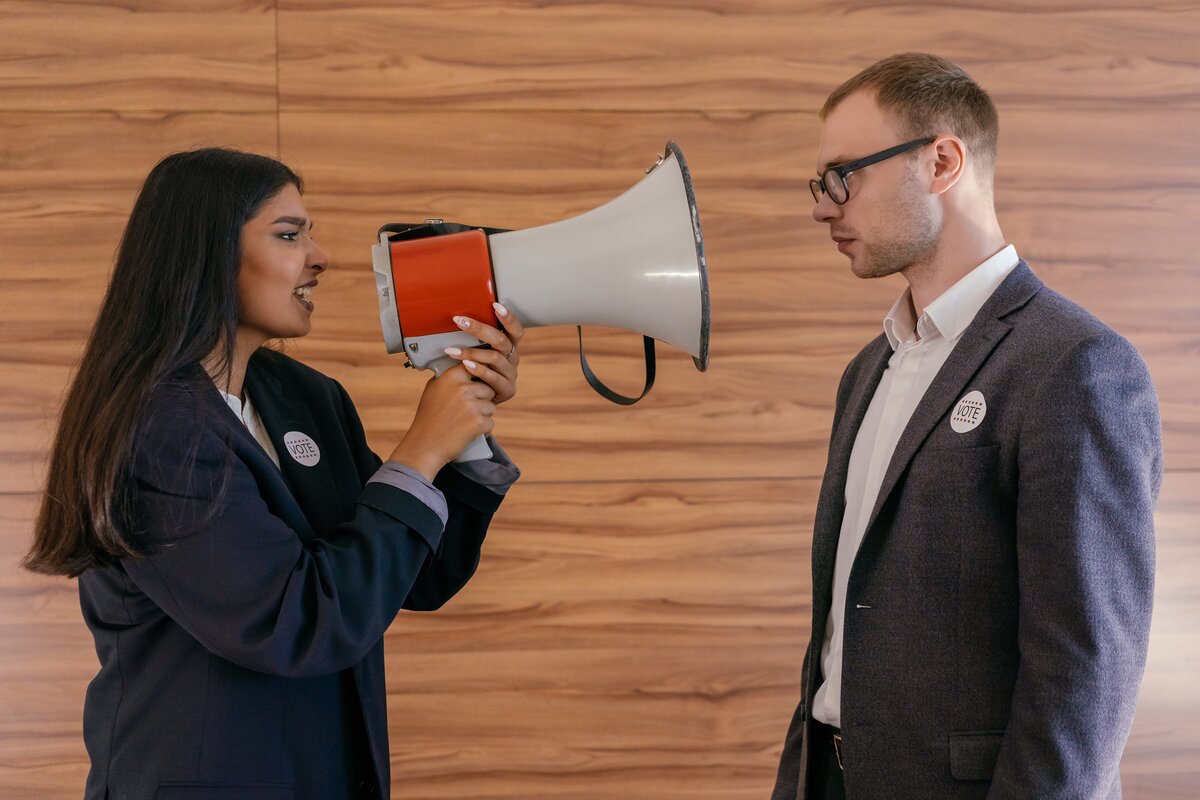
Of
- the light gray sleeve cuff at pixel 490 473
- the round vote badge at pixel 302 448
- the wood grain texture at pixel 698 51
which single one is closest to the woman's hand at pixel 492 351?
the light gray sleeve cuff at pixel 490 473

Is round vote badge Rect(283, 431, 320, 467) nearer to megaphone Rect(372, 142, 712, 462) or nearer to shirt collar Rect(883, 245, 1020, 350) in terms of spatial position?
megaphone Rect(372, 142, 712, 462)

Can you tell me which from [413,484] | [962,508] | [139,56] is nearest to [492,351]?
[413,484]

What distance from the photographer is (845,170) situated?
146cm

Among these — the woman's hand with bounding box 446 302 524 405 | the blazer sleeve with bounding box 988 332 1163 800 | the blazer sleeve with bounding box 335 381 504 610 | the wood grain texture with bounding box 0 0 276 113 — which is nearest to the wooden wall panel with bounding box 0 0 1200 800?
the wood grain texture with bounding box 0 0 276 113

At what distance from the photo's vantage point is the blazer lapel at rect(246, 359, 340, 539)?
4.54 ft

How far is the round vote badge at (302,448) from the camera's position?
4.63ft

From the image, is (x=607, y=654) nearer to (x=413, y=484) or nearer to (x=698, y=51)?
(x=413, y=484)

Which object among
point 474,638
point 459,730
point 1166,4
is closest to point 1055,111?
point 1166,4

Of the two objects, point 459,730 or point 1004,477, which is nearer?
point 1004,477

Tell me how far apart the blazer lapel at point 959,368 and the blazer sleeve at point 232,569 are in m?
0.69

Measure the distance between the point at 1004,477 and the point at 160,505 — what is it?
1012 millimetres

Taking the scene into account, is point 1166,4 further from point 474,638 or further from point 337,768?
point 337,768

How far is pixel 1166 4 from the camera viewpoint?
250 cm

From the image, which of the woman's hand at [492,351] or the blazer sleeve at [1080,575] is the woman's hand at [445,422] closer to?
the woman's hand at [492,351]
